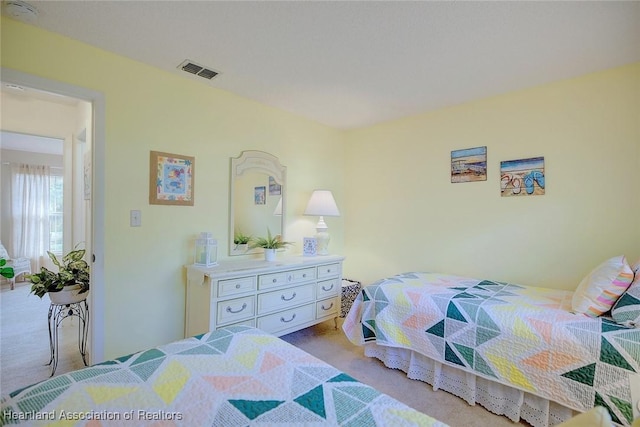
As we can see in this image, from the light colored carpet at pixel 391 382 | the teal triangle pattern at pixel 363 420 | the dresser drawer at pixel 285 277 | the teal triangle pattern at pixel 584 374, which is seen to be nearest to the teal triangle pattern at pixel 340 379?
the teal triangle pattern at pixel 363 420

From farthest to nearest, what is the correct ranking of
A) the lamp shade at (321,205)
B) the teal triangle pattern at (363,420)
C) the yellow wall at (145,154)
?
1. the lamp shade at (321,205)
2. the yellow wall at (145,154)
3. the teal triangle pattern at (363,420)

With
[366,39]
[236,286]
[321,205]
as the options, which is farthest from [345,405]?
[321,205]

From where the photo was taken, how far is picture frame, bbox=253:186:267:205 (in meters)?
3.01

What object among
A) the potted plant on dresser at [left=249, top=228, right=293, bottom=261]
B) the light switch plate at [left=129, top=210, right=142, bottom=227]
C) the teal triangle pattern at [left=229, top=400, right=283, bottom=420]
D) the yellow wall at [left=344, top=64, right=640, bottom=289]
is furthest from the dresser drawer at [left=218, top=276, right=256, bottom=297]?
the yellow wall at [left=344, top=64, right=640, bottom=289]

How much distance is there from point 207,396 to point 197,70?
2234mm

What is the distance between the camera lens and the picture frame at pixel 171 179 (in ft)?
7.63

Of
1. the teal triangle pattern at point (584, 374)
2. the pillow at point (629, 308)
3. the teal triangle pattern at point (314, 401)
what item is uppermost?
the pillow at point (629, 308)

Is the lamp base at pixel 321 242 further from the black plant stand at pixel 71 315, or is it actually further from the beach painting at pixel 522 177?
the black plant stand at pixel 71 315

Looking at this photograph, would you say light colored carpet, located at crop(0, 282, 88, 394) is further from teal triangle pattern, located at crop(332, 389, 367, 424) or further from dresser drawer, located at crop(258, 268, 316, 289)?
teal triangle pattern, located at crop(332, 389, 367, 424)

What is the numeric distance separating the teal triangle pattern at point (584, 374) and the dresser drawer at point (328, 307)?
1904mm

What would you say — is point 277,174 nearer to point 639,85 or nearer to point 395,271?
point 395,271

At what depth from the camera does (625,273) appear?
173 centimetres

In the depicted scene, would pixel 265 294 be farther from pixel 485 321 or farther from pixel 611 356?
pixel 611 356

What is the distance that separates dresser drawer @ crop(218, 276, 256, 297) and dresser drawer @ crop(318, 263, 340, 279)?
0.75m
